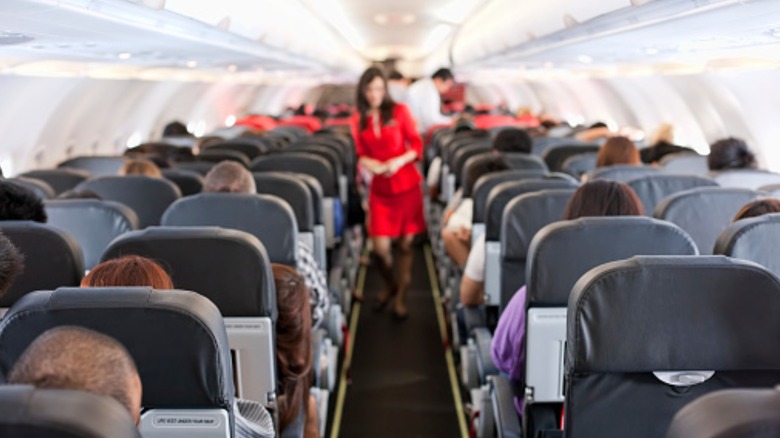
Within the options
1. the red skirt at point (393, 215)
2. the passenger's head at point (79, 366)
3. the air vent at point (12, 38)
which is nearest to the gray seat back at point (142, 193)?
the air vent at point (12, 38)

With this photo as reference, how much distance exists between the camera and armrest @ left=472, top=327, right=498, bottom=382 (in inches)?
161

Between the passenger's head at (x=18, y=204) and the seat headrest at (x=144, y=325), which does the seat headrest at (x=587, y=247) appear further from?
the passenger's head at (x=18, y=204)

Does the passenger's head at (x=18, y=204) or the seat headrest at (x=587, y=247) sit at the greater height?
the passenger's head at (x=18, y=204)

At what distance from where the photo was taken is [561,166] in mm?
7227

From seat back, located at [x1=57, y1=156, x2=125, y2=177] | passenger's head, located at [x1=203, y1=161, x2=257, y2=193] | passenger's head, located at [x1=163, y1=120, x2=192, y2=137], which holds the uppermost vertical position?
passenger's head, located at [x1=203, y1=161, x2=257, y2=193]

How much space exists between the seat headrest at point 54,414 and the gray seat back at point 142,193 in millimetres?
3629

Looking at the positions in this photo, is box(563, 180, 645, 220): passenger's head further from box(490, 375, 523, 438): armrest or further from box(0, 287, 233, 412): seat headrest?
box(0, 287, 233, 412): seat headrest

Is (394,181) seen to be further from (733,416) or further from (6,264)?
(733,416)

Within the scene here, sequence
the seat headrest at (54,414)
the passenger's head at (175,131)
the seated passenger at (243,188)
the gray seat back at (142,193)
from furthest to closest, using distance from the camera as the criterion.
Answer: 1. the passenger's head at (175,131)
2. the gray seat back at (142,193)
3. the seated passenger at (243,188)
4. the seat headrest at (54,414)

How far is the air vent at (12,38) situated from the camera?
373cm

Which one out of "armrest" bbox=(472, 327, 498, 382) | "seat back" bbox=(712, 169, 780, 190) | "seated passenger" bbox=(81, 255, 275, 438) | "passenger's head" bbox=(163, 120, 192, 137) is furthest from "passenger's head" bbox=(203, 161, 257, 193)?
"passenger's head" bbox=(163, 120, 192, 137)

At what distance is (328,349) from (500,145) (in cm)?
286

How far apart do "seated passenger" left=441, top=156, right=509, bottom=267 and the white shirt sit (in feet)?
22.3

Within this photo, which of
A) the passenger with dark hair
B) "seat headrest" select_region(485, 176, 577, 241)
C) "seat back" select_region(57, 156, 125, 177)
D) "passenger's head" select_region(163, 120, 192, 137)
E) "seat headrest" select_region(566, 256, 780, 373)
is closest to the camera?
"seat headrest" select_region(566, 256, 780, 373)
